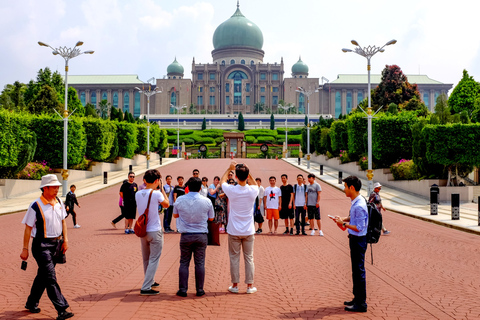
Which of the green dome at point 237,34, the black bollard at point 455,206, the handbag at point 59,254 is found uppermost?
the green dome at point 237,34

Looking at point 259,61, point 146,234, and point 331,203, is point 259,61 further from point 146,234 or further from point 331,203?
point 146,234

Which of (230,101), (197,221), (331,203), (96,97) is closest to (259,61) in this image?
(230,101)

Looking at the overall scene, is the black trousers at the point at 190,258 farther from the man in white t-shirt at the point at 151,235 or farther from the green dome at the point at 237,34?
the green dome at the point at 237,34

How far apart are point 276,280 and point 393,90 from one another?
56722 millimetres

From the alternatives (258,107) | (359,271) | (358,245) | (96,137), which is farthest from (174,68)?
(359,271)

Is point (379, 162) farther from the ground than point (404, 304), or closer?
farther from the ground

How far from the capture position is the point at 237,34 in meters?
126

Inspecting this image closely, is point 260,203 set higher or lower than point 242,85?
lower

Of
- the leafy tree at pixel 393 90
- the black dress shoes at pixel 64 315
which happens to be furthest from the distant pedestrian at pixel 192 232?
the leafy tree at pixel 393 90

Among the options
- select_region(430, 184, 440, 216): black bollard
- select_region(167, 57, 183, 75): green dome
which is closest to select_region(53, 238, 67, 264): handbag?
select_region(430, 184, 440, 216): black bollard

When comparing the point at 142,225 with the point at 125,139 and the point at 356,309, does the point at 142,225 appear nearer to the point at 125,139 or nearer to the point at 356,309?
the point at 356,309

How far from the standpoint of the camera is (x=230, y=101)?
128 meters

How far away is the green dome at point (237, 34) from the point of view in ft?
413

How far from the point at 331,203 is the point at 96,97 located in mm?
120453
